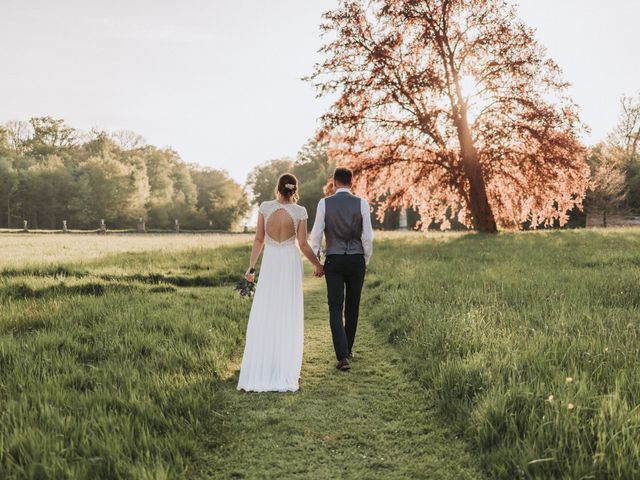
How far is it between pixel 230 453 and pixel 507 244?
569 inches

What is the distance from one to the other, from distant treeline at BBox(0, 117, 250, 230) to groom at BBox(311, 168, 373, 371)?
64788mm

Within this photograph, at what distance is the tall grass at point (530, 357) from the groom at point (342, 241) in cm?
111

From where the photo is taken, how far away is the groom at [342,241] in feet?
19.0

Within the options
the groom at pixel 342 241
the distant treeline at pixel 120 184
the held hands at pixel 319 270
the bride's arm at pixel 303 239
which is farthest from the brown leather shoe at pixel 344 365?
the distant treeline at pixel 120 184

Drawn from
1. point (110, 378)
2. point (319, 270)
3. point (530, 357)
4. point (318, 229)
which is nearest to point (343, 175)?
point (318, 229)

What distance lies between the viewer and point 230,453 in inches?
149

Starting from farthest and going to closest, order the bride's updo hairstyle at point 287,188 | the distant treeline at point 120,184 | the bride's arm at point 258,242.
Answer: the distant treeline at point 120,184 < the bride's arm at point 258,242 < the bride's updo hairstyle at point 287,188

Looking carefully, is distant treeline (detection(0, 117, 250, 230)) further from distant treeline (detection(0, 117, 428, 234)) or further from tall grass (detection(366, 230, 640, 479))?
tall grass (detection(366, 230, 640, 479))

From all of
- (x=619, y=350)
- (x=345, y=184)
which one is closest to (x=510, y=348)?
(x=619, y=350)

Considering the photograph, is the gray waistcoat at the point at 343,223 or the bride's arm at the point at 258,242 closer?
the bride's arm at the point at 258,242

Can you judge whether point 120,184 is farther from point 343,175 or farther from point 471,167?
point 343,175

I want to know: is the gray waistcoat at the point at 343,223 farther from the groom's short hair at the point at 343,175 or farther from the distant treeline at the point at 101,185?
the distant treeline at the point at 101,185

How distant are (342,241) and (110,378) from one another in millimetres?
3013

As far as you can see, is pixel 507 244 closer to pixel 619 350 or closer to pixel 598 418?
pixel 619 350
